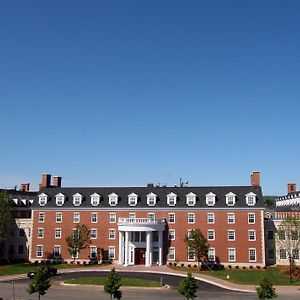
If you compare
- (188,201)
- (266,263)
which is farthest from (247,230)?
(188,201)

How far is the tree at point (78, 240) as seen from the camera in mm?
67875

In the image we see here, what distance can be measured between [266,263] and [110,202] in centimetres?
2630

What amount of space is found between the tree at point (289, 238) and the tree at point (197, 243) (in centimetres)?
1093

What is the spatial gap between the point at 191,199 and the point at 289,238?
53.5 feet

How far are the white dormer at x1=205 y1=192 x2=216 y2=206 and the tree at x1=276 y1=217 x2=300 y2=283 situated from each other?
34.9ft

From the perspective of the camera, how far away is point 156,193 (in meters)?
72.3

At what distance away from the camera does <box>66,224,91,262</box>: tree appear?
67.9 m

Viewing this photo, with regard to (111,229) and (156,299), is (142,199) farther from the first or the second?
(156,299)

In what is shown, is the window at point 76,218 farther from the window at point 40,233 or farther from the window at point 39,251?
the window at point 39,251

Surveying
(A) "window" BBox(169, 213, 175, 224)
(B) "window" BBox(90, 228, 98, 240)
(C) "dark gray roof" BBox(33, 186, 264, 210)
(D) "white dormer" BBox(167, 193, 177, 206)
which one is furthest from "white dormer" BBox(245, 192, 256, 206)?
(B) "window" BBox(90, 228, 98, 240)

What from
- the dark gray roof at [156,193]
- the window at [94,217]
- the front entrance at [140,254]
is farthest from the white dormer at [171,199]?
the window at [94,217]

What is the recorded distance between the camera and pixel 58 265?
222 ft

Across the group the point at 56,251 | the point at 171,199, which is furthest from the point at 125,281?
the point at 56,251

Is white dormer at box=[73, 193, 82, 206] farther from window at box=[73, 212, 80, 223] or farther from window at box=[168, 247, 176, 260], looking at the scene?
window at box=[168, 247, 176, 260]
